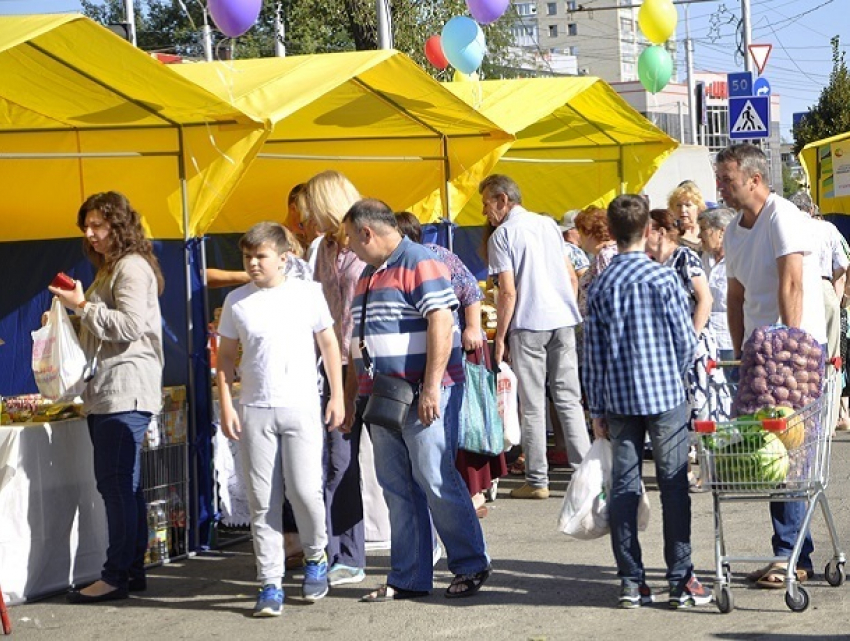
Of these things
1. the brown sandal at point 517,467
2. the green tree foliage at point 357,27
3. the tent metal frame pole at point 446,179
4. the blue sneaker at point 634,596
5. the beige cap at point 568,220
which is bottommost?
the blue sneaker at point 634,596

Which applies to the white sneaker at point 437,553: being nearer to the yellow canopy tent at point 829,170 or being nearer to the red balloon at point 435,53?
the red balloon at point 435,53

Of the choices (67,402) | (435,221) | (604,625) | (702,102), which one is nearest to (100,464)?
(67,402)

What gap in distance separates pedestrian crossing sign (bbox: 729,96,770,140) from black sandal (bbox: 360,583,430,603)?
1489 centimetres

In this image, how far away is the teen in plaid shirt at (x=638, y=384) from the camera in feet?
20.0

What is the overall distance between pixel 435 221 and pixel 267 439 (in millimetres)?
4442

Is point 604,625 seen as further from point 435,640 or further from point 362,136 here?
point 362,136

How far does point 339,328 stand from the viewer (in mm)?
7148

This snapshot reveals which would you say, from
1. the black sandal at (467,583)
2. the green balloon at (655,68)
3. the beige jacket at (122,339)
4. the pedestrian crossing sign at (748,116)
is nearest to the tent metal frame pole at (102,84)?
the beige jacket at (122,339)

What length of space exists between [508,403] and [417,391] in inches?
108

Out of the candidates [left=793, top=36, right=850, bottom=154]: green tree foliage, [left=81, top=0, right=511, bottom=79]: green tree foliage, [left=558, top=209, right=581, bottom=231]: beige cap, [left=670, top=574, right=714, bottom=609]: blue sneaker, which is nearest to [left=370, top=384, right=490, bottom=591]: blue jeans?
[left=670, top=574, right=714, bottom=609]: blue sneaker

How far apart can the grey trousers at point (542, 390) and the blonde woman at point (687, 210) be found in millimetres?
1479

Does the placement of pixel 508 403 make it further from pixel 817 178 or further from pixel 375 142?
pixel 817 178

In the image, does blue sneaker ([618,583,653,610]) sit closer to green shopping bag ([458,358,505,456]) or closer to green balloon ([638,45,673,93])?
green shopping bag ([458,358,505,456])

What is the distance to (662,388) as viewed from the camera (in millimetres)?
6102
